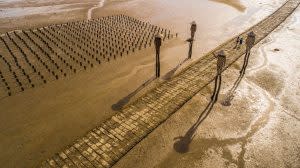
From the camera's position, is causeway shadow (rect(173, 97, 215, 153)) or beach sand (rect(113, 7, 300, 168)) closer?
beach sand (rect(113, 7, 300, 168))

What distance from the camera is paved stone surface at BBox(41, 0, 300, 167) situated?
8.55 meters

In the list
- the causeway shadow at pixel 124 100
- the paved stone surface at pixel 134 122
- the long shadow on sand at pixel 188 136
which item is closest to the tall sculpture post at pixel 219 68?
the long shadow on sand at pixel 188 136

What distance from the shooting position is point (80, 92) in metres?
12.1

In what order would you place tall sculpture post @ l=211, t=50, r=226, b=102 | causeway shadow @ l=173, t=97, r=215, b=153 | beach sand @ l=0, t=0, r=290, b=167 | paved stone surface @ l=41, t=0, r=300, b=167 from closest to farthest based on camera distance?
paved stone surface @ l=41, t=0, r=300, b=167 < causeway shadow @ l=173, t=97, r=215, b=153 < beach sand @ l=0, t=0, r=290, b=167 < tall sculpture post @ l=211, t=50, r=226, b=102

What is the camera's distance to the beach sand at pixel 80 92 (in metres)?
9.24

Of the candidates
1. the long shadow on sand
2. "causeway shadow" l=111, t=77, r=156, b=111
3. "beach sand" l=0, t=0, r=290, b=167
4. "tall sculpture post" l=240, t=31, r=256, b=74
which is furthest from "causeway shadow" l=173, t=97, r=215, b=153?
"tall sculpture post" l=240, t=31, r=256, b=74

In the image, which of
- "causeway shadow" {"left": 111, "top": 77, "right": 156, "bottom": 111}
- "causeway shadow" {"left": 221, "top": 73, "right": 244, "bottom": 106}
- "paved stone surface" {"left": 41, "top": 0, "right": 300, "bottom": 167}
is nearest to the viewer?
"paved stone surface" {"left": 41, "top": 0, "right": 300, "bottom": 167}

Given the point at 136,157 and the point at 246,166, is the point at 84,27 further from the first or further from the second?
the point at 246,166

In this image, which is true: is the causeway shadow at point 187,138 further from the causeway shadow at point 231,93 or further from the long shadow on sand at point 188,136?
the causeway shadow at point 231,93

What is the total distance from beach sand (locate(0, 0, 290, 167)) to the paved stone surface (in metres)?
0.49

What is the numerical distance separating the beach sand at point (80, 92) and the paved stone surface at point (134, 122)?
1.61ft

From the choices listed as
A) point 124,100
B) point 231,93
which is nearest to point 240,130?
point 231,93

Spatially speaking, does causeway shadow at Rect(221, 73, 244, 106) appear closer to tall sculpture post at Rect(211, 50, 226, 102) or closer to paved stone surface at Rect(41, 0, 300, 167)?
tall sculpture post at Rect(211, 50, 226, 102)

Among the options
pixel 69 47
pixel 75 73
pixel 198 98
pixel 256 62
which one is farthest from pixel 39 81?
pixel 256 62
